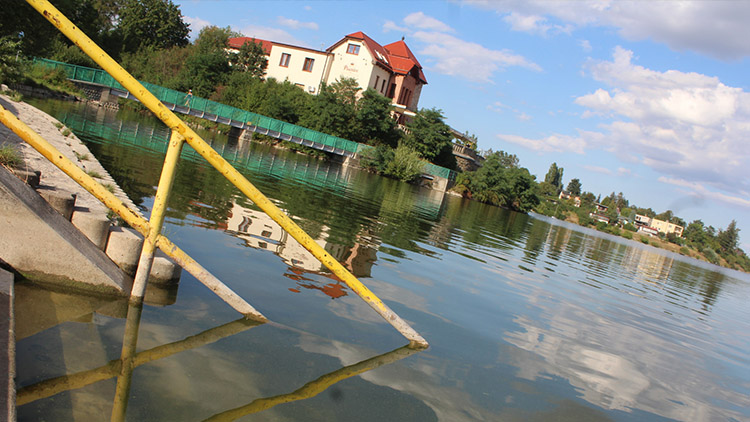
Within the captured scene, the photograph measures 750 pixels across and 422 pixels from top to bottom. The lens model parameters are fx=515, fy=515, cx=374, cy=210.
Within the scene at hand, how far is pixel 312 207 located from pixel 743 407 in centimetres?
1042

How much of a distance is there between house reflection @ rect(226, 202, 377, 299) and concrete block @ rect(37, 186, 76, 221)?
2297 mm

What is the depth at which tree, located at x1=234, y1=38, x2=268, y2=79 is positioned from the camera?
197ft

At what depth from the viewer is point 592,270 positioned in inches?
666

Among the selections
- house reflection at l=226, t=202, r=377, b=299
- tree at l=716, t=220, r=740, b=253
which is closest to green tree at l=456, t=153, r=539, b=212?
house reflection at l=226, t=202, r=377, b=299

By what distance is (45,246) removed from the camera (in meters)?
4.11

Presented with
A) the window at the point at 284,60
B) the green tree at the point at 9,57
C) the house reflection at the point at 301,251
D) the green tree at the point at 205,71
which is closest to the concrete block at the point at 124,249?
the house reflection at the point at 301,251

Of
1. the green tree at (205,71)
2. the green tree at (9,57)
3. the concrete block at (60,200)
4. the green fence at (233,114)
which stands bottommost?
the concrete block at (60,200)

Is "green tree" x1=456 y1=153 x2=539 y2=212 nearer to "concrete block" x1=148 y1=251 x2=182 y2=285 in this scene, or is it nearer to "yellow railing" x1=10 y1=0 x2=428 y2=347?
"concrete block" x1=148 y1=251 x2=182 y2=285


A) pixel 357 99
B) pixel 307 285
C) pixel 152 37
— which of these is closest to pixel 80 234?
pixel 307 285

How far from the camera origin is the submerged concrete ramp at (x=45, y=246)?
388 cm

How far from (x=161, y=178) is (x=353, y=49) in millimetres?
55125

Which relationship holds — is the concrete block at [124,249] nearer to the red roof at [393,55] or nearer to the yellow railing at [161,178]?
the yellow railing at [161,178]

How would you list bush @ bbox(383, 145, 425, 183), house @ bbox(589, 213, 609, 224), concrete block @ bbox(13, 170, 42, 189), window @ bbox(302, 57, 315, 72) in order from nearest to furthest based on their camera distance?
concrete block @ bbox(13, 170, 42, 189), bush @ bbox(383, 145, 425, 183), window @ bbox(302, 57, 315, 72), house @ bbox(589, 213, 609, 224)

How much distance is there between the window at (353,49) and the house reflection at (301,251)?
1881 inches
